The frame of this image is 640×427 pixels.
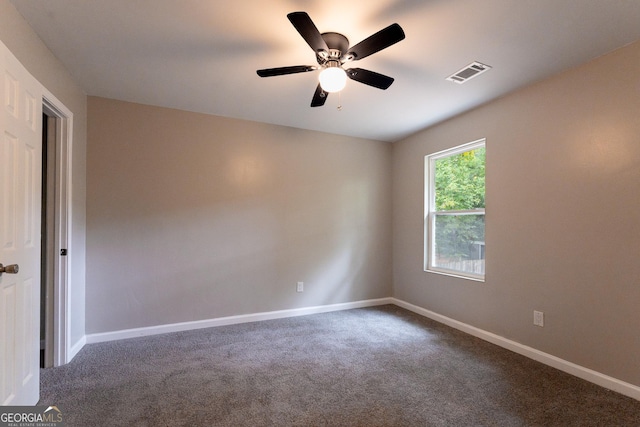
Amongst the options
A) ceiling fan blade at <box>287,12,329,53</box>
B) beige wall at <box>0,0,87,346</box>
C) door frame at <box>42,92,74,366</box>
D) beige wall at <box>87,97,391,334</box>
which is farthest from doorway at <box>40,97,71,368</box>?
ceiling fan blade at <box>287,12,329,53</box>

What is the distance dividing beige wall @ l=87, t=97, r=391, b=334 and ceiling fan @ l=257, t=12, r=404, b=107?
5.76 ft

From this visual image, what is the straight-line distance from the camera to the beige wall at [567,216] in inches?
86.0

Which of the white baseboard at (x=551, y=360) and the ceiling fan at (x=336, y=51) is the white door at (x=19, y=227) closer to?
the ceiling fan at (x=336, y=51)

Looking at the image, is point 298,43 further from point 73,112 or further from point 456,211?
point 456,211

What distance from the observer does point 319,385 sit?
2.26m

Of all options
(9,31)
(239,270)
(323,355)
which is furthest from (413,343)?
(9,31)

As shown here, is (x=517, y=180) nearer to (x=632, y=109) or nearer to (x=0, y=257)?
(x=632, y=109)

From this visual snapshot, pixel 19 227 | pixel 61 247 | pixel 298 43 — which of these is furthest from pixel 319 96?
pixel 61 247

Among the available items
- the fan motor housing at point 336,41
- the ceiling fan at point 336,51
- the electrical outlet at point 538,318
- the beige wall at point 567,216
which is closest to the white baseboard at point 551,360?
the beige wall at point 567,216

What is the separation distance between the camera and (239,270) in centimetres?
369

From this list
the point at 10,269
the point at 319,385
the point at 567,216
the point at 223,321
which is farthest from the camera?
the point at 223,321

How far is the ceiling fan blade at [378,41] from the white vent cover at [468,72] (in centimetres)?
107

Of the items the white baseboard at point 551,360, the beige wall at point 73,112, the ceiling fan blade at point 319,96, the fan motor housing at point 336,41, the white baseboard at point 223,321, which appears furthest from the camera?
the white baseboard at point 223,321

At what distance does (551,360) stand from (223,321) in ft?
10.7
